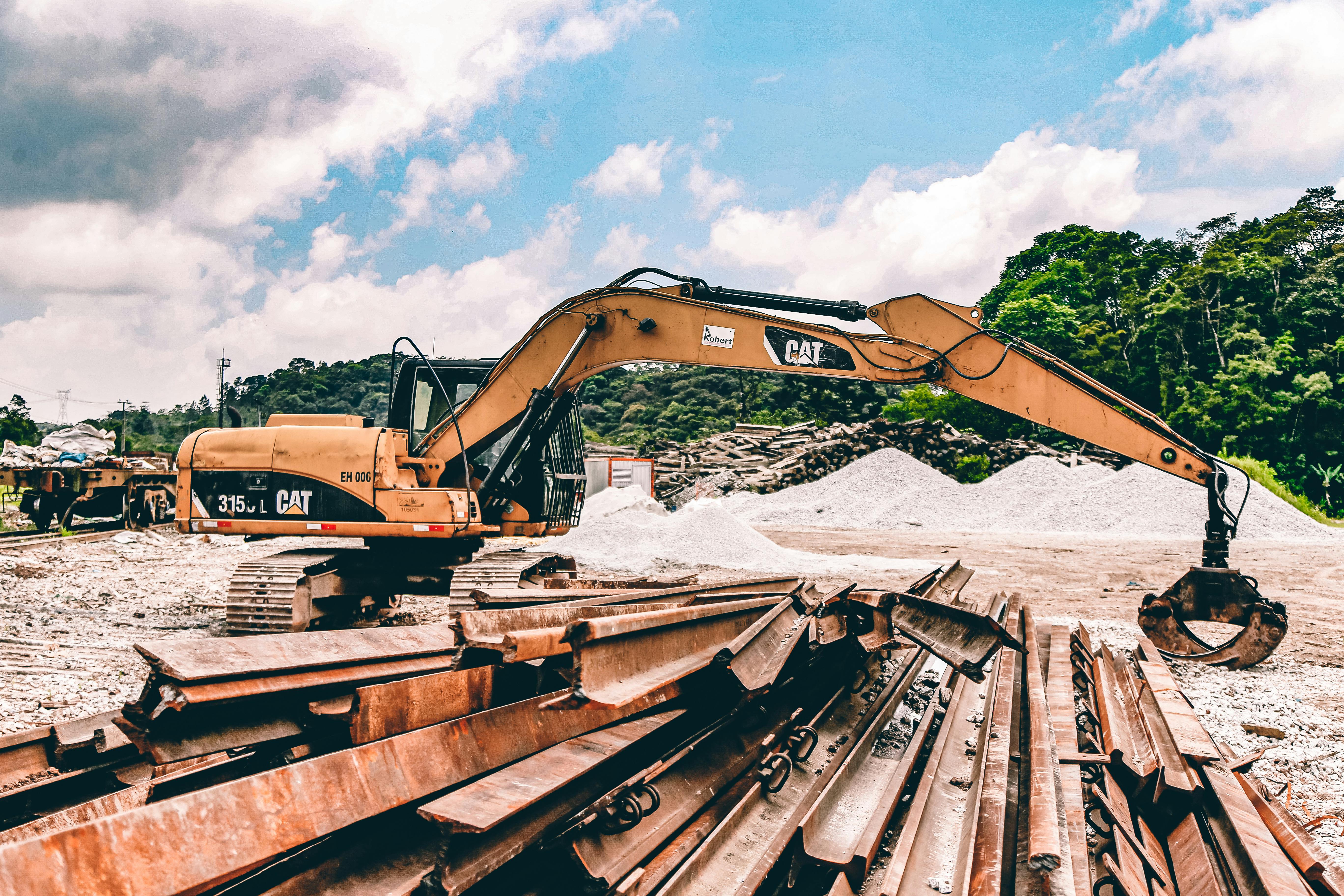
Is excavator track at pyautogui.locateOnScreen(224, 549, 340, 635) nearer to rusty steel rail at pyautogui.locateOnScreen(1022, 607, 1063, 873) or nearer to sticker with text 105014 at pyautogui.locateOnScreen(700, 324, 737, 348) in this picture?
sticker with text 105014 at pyautogui.locateOnScreen(700, 324, 737, 348)

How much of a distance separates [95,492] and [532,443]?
595 inches

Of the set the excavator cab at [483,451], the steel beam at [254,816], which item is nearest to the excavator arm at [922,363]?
the excavator cab at [483,451]

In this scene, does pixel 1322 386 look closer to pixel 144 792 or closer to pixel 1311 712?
pixel 1311 712

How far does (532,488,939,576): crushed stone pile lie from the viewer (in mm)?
13320

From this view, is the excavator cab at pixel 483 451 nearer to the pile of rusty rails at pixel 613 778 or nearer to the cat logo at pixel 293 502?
the cat logo at pixel 293 502

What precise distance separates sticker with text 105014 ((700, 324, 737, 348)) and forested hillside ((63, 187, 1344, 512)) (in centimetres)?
634

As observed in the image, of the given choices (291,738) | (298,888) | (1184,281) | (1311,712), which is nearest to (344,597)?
(291,738)

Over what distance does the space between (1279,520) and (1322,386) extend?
489 inches

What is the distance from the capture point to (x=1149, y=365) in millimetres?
34656

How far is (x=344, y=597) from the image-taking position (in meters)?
7.95

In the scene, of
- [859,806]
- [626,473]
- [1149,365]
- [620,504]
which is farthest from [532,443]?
[1149,365]

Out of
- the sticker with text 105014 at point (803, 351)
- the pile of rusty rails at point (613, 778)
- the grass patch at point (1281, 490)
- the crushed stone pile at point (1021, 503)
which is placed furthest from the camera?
the grass patch at point (1281, 490)

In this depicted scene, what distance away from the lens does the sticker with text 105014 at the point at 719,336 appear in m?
6.93

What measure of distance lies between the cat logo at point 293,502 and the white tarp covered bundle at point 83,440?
17477 millimetres
